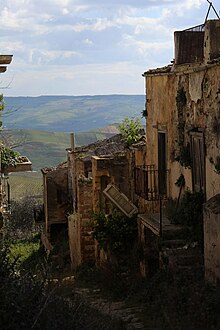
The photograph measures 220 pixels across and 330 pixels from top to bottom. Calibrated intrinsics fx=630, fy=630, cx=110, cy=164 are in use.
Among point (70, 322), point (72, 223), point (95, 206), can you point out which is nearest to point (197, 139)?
point (95, 206)

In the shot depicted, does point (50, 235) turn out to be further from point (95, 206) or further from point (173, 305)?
point (173, 305)

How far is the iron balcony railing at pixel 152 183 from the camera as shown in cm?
1752

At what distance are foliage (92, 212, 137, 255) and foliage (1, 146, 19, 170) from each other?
322cm

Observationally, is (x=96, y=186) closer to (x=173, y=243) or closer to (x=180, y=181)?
(x=180, y=181)

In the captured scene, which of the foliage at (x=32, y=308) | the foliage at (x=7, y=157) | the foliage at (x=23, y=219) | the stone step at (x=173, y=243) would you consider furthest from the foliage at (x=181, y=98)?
the foliage at (x=23, y=219)

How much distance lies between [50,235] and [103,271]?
1295 centimetres

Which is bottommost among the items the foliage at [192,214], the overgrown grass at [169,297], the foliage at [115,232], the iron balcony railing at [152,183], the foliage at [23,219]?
the foliage at [23,219]

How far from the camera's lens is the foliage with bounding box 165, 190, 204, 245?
47.6ft

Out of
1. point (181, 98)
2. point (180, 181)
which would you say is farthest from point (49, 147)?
point (181, 98)

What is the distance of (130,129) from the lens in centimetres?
2117

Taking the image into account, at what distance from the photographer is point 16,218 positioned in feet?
157

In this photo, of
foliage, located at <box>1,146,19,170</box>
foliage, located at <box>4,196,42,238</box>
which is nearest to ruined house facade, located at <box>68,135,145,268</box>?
foliage, located at <box>1,146,19,170</box>

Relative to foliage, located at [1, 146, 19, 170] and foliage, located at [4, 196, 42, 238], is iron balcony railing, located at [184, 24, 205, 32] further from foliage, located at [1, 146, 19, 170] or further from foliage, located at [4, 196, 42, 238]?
foliage, located at [4, 196, 42, 238]

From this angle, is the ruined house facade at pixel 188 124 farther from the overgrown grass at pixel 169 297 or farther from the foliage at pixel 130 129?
the foliage at pixel 130 129
